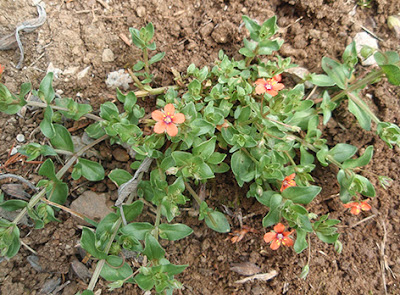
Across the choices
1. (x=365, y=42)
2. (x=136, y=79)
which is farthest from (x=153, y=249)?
(x=365, y=42)

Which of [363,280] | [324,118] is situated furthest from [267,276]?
[324,118]

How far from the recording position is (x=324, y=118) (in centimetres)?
382

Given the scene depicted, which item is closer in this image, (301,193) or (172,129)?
(172,129)

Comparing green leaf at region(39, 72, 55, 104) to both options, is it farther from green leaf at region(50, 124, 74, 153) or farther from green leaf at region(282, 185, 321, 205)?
green leaf at region(282, 185, 321, 205)

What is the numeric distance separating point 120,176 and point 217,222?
3.82ft

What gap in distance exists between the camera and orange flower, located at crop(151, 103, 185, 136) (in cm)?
303

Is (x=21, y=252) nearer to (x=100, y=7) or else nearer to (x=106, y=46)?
(x=106, y=46)

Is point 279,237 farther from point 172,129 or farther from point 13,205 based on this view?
point 13,205

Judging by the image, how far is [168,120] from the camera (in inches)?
121

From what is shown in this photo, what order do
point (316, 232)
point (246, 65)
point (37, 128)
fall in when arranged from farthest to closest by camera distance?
point (246, 65)
point (37, 128)
point (316, 232)

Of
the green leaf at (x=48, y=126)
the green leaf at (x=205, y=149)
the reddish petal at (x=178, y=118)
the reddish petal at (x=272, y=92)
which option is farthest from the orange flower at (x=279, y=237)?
the green leaf at (x=48, y=126)

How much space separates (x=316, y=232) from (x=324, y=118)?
4.36ft

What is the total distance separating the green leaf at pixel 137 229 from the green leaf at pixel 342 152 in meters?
2.23

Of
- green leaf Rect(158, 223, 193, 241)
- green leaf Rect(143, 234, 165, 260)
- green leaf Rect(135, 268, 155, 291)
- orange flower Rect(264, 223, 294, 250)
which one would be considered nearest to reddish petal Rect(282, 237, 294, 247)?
orange flower Rect(264, 223, 294, 250)
